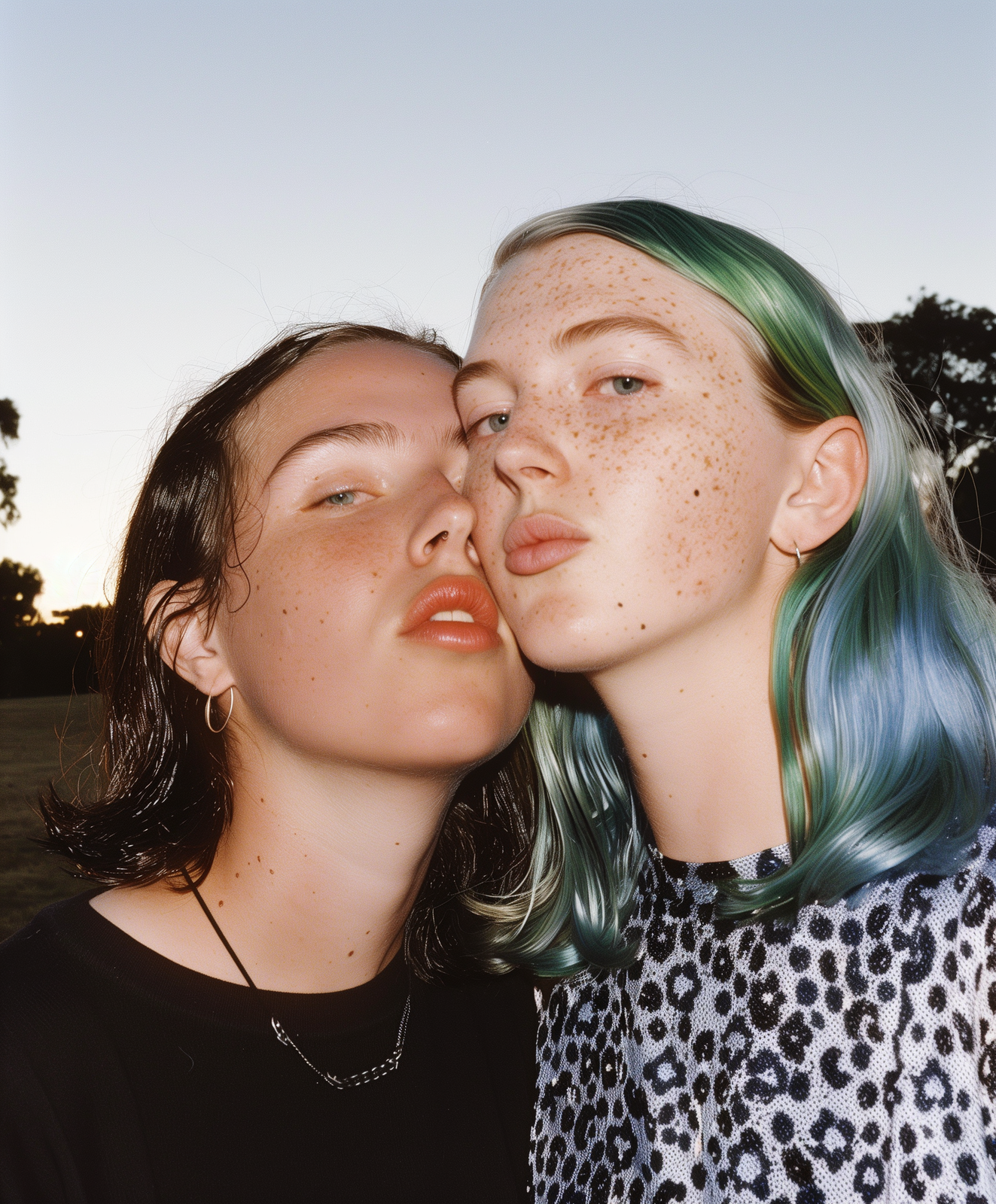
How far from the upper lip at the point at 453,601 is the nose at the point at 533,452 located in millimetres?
275

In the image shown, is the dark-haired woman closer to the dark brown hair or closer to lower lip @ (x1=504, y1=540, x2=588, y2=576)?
the dark brown hair

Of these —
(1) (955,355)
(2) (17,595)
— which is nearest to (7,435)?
(2) (17,595)

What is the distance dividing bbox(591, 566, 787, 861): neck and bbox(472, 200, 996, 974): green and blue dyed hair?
5 cm

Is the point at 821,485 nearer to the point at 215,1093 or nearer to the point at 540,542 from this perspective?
the point at 540,542

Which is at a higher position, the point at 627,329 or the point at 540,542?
the point at 627,329

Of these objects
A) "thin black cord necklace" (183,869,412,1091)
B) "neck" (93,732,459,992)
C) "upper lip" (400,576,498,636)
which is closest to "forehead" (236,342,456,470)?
"upper lip" (400,576,498,636)

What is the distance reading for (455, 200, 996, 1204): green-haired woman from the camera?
5.69 feet

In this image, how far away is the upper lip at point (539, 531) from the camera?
6.33ft

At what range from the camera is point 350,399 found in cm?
244

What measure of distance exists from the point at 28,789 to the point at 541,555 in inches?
569

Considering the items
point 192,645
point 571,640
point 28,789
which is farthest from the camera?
point 28,789

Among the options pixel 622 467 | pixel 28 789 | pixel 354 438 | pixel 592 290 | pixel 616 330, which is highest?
pixel 592 290

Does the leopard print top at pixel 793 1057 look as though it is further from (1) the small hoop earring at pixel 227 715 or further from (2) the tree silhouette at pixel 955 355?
(2) the tree silhouette at pixel 955 355

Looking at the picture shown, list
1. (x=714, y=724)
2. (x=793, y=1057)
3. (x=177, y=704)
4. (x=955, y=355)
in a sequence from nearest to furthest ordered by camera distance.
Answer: (x=793, y=1057), (x=714, y=724), (x=177, y=704), (x=955, y=355)
